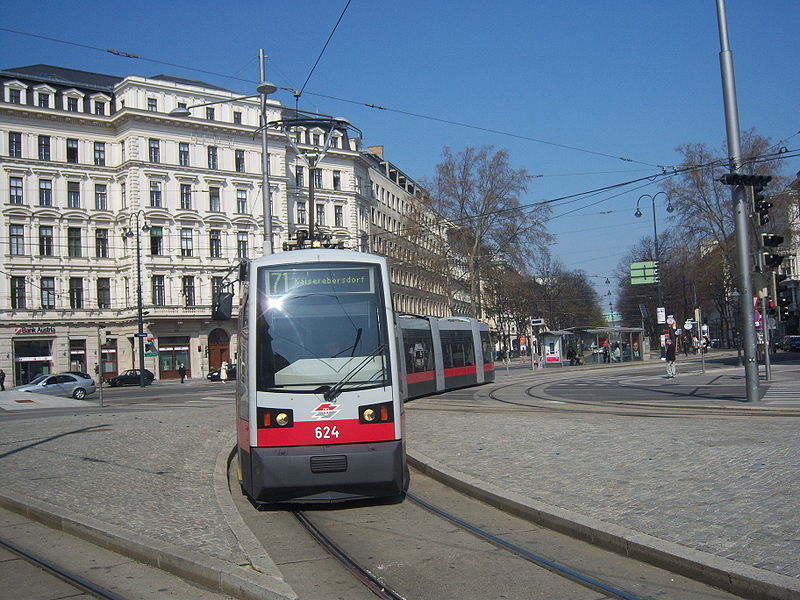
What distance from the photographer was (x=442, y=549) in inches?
273

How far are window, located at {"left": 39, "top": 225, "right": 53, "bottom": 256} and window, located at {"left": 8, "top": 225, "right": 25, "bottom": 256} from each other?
1099 mm

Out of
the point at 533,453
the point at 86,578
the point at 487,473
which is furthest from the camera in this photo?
the point at 533,453

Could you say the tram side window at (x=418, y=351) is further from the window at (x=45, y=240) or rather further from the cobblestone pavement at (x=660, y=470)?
the window at (x=45, y=240)

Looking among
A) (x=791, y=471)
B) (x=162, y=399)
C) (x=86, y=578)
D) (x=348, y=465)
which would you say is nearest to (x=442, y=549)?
(x=348, y=465)

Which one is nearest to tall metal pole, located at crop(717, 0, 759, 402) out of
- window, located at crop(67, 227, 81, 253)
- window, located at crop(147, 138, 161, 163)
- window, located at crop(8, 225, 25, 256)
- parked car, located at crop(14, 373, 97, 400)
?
parked car, located at crop(14, 373, 97, 400)

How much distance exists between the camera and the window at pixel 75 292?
176 feet

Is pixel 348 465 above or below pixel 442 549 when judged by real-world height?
above

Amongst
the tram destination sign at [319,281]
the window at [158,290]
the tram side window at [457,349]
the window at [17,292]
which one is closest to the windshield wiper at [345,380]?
the tram destination sign at [319,281]

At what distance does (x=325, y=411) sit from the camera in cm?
841

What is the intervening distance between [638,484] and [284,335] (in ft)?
13.7

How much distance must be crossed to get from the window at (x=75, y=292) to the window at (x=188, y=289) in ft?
22.5

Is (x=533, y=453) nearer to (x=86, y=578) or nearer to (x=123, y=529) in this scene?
(x=123, y=529)

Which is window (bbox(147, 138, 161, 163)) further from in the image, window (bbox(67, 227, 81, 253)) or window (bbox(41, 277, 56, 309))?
window (bbox(41, 277, 56, 309))

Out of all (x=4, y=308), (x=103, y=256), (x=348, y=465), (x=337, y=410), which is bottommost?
(x=348, y=465)
